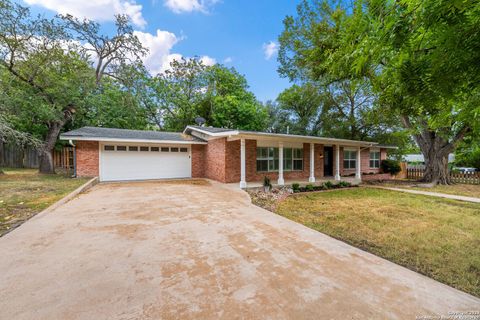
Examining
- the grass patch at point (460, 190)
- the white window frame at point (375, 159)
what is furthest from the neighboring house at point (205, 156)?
the white window frame at point (375, 159)

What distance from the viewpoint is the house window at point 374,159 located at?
15891 mm

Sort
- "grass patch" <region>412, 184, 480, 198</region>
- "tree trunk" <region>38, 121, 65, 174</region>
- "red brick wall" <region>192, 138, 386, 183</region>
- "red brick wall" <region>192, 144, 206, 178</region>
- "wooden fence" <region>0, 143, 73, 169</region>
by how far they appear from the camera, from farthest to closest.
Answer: "wooden fence" <region>0, 143, 73, 169</region>, "red brick wall" <region>192, 144, 206, 178</region>, "tree trunk" <region>38, 121, 65, 174</region>, "red brick wall" <region>192, 138, 386, 183</region>, "grass patch" <region>412, 184, 480, 198</region>

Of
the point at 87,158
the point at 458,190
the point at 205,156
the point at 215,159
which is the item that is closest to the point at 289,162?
the point at 215,159

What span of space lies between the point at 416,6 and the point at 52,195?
911 cm

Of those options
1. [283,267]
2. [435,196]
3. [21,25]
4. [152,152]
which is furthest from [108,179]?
[435,196]

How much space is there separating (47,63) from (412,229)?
16.5 meters

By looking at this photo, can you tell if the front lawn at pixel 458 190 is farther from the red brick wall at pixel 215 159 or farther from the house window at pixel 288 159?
the red brick wall at pixel 215 159

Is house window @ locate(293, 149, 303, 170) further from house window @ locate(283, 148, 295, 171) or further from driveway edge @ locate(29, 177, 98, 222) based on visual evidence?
driveway edge @ locate(29, 177, 98, 222)

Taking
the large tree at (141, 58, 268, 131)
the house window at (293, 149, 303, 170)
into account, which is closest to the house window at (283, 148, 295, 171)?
the house window at (293, 149, 303, 170)

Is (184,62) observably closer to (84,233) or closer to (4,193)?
(4,193)

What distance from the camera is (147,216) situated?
495cm

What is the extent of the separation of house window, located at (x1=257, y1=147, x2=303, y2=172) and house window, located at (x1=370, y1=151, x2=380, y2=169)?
7389 millimetres

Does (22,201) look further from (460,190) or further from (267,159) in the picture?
(460,190)

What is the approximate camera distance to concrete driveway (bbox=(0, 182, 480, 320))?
1.97 m
